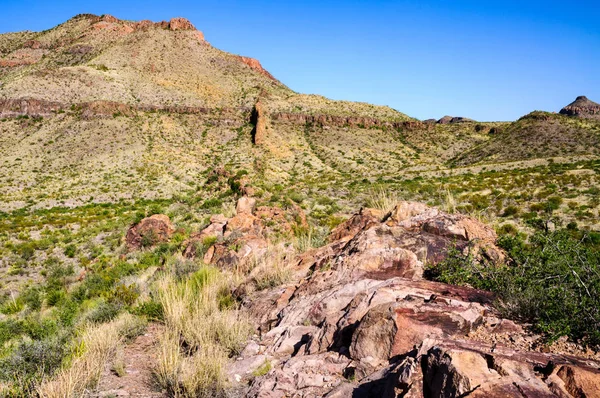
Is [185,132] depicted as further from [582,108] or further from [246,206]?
[582,108]

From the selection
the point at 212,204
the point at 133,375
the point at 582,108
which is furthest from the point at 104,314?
the point at 582,108

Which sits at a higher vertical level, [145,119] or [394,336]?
[145,119]

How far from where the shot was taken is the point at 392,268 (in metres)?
6.07

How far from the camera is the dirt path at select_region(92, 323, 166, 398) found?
4324mm

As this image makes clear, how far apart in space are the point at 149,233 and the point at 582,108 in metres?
142

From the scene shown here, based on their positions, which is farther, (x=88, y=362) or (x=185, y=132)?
(x=185, y=132)

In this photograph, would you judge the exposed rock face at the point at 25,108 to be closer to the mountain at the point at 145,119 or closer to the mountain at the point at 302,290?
the mountain at the point at 145,119

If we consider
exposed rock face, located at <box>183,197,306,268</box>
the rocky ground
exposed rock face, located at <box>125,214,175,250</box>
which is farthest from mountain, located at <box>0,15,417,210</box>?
the rocky ground

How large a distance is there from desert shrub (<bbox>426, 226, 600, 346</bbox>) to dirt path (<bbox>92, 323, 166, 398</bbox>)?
14.2 feet

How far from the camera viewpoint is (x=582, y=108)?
113375mm

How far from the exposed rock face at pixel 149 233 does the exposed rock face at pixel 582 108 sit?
425ft

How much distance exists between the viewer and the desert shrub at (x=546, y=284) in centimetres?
347

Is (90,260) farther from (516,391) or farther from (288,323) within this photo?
(516,391)

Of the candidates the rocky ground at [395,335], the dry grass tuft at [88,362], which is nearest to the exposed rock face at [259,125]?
the rocky ground at [395,335]
